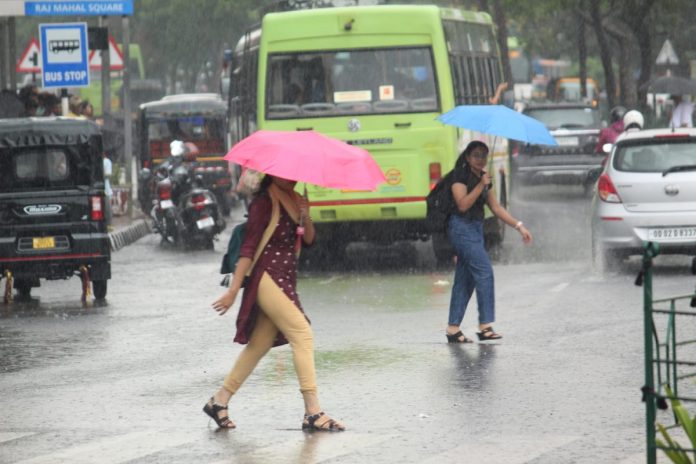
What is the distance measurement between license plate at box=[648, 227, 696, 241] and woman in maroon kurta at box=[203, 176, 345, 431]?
903 centimetres

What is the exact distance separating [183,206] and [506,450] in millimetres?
16230

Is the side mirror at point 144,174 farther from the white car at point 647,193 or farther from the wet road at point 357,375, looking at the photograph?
the white car at point 647,193

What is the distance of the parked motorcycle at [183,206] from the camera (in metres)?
24.0

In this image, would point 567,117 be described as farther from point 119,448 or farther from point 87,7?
point 119,448

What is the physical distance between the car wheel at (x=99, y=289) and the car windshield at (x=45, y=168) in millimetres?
1057

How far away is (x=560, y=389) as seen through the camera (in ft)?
34.8

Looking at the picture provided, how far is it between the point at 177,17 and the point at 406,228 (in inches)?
1920

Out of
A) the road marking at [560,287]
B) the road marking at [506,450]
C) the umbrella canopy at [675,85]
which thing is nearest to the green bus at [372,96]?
the road marking at [560,287]

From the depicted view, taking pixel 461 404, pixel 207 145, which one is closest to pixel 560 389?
pixel 461 404

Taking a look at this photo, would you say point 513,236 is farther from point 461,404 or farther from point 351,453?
point 351,453

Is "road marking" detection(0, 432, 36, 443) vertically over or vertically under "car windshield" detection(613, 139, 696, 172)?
under

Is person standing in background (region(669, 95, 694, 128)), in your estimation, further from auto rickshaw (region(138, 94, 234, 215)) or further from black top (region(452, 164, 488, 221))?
black top (region(452, 164, 488, 221))

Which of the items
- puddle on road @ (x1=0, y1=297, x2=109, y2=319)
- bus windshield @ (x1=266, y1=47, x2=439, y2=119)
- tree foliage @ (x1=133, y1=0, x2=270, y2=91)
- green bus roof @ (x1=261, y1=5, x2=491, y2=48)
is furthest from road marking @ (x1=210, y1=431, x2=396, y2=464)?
tree foliage @ (x1=133, y1=0, x2=270, y2=91)

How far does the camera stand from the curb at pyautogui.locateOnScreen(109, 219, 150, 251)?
83.4 feet
